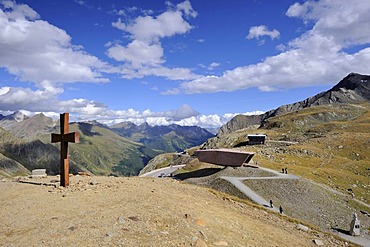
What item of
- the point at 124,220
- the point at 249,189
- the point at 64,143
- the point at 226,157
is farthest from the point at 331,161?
the point at 124,220

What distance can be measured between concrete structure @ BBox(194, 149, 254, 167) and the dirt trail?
3498 cm

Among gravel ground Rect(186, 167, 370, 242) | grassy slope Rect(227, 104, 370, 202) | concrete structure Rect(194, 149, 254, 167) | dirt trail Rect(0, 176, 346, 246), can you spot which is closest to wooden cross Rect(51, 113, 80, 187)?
dirt trail Rect(0, 176, 346, 246)

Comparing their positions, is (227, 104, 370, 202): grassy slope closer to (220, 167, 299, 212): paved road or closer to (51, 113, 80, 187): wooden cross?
(220, 167, 299, 212): paved road

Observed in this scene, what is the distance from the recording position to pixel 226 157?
6391 centimetres

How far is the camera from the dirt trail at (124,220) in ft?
49.4

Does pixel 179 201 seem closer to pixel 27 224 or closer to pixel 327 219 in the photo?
pixel 27 224

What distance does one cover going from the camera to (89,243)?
46.4 ft

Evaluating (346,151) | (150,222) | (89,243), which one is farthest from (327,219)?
(346,151)

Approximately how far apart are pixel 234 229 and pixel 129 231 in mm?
6936

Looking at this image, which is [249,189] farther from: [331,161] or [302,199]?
[331,161]

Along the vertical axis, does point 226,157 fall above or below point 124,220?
below

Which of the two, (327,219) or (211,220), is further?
(327,219)

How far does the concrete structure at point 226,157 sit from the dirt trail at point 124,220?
34975 millimetres

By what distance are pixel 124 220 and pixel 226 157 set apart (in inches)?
1907
